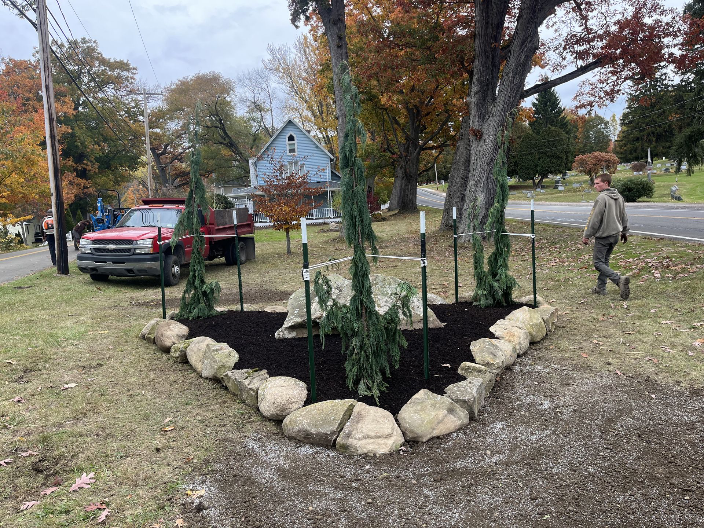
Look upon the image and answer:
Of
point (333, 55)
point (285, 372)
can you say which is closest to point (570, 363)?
point (285, 372)

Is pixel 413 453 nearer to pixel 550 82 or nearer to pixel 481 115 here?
pixel 481 115

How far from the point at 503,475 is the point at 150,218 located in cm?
1082

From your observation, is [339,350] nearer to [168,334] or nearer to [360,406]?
[360,406]

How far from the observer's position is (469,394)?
4176mm

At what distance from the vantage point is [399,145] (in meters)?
31.2

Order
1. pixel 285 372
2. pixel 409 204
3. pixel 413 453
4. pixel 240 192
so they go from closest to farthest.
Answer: pixel 413 453, pixel 285 372, pixel 409 204, pixel 240 192

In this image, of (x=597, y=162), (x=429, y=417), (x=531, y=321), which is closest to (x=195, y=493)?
(x=429, y=417)

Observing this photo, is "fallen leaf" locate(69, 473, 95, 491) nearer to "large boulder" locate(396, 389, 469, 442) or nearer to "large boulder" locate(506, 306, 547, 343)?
"large boulder" locate(396, 389, 469, 442)

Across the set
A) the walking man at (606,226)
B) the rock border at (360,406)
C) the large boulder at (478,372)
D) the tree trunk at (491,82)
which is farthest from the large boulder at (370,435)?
the tree trunk at (491,82)

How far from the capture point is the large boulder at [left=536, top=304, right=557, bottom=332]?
6359 millimetres

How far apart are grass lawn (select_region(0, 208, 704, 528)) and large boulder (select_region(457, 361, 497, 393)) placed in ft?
3.61

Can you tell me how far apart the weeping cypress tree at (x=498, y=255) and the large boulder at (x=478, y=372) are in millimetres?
2302

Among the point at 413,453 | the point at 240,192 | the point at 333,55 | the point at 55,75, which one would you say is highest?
the point at 55,75

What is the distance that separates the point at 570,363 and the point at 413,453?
2424 mm
